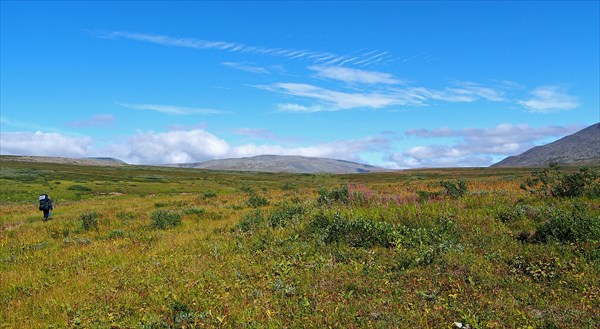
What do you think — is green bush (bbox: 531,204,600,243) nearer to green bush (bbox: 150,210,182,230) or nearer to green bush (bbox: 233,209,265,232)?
green bush (bbox: 233,209,265,232)

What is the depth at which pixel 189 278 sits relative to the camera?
8016 mm

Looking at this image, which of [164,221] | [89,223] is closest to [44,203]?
[89,223]

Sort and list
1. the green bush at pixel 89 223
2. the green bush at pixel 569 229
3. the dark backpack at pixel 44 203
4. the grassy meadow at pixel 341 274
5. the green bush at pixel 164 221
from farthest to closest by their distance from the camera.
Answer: the dark backpack at pixel 44 203
the green bush at pixel 89 223
the green bush at pixel 164 221
the green bush at pixel 569 229
the grassy meadow at pixel 341 274

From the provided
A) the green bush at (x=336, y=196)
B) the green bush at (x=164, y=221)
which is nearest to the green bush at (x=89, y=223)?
the green bush at (x=164, y=221)

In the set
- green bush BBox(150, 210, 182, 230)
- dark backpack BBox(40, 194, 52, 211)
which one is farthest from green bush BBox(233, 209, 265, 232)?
dark backpack BBox(40, 194, 52, 211)

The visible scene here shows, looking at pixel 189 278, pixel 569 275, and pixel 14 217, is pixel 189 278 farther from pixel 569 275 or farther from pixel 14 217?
pixel 14 217

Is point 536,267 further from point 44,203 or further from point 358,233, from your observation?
point 44,203

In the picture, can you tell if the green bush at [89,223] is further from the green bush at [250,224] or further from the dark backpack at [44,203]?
the green bush at [250,224]

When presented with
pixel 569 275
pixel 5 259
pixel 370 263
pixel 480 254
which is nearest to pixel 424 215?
pixel 480 254

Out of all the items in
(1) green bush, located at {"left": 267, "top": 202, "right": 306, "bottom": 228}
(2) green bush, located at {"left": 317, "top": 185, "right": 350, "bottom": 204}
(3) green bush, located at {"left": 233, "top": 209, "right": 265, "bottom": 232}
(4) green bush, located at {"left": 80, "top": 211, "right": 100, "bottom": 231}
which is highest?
(2) green bush, located at {"left": 317, "top": 185, "right": 350, "bottom": 204}

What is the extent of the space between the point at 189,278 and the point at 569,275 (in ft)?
24.8

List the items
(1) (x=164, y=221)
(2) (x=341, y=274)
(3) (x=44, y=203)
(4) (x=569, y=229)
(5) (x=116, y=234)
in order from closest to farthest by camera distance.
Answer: (2) (x=341, y=274) < (4) (x=569, y=229) < (5) (x=116, y=234) < (1) (x=164, y=221) < (3) (x=44, y=203)

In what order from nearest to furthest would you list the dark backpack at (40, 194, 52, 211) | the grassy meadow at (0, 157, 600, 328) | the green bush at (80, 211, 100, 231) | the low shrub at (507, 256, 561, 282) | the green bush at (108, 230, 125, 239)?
the grassy meadow at (0, 157, 600, 328), the low shrub at (507, 256, 561, 282), the green bush at (108, 230, 125, 239), the green bush at (80, 211, 100, 231), the dark backpack at (40, 194, 52, 211)

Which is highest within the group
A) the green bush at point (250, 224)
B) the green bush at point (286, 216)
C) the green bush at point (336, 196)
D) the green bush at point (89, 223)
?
the green bush at point (336, 196)
